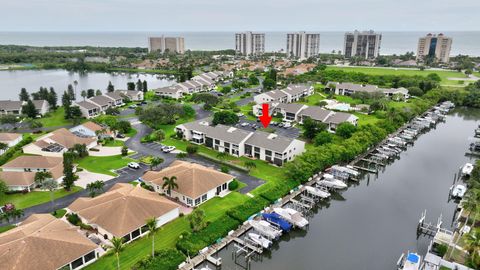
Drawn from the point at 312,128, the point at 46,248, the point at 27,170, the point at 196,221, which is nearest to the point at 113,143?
the point at 27,170

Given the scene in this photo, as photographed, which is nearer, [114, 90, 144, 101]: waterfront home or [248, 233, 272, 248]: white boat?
[248, 233, 272, 248]: white boat

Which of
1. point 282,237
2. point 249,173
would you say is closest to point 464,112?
point 249,173

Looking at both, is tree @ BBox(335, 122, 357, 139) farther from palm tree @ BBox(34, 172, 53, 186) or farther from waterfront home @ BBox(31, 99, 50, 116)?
waterfront home @ BBox(31, 99, 50, 116)

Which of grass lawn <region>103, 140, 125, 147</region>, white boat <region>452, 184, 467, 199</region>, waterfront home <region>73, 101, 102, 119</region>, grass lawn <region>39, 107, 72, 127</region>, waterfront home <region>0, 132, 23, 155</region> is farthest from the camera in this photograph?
waterfront home <region>73, 101, 102, 119</region>

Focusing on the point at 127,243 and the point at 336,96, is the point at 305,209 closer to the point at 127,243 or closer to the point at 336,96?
the point at 127,243

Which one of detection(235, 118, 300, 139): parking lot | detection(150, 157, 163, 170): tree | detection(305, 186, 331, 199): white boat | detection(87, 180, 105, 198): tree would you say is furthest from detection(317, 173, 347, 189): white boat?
detection(87, 180, 105, 198): tree

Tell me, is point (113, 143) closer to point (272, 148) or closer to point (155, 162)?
point (155, 162)
